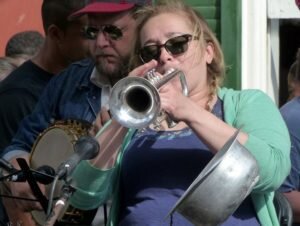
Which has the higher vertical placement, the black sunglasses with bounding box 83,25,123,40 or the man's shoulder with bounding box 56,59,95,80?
the black sunglasses with bounding box 83,25,123,40

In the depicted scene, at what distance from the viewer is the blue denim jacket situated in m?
4.35

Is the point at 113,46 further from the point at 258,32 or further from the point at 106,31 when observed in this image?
the point at 258,32

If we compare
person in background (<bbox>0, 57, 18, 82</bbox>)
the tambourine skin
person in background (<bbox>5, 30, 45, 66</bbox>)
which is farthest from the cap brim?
person in background (<bbox>5, 30, 45, 66</bbox>)

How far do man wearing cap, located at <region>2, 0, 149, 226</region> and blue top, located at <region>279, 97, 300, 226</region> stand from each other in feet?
2.71

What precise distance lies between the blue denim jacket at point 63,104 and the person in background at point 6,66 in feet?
5.35

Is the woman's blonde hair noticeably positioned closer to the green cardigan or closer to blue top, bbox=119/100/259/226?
the green cardigan

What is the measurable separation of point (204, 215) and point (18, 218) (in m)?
1.67

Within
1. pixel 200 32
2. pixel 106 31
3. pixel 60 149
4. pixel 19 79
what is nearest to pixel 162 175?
pixel 200 32

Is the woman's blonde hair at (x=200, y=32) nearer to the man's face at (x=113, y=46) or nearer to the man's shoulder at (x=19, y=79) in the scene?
the man's face at (x=113, y=46)

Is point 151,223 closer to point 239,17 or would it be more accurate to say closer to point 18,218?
point 18,218

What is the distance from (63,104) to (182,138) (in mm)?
920

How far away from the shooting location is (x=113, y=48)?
4.35 metres

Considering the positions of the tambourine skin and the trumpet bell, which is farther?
the tambourine skin

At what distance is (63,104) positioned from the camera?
4.38 meters
